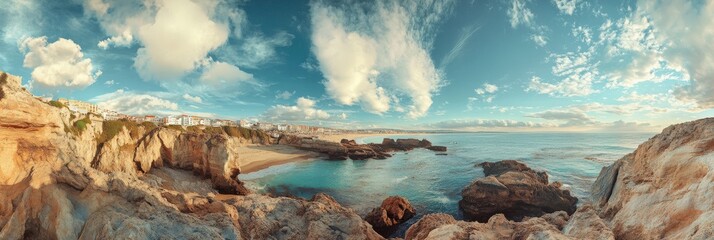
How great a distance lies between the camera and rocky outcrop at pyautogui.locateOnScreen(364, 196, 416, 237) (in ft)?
64.8

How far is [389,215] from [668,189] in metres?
16.7

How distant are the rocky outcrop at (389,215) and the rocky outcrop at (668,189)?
13.5m

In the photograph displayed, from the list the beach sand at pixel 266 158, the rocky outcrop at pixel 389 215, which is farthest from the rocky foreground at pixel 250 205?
the beach sand at pixel 266 158

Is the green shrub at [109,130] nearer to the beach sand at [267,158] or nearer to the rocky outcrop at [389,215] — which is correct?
the beach sand at [267,158]

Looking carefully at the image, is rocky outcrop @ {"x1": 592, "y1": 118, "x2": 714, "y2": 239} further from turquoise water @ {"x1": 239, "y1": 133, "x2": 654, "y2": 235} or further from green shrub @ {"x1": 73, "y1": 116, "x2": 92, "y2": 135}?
green shrub @ {"x1": 73, "y1": 116, "x2": 92, "y2": 135}

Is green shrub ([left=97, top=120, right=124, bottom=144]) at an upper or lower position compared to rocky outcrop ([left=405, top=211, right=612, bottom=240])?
upper

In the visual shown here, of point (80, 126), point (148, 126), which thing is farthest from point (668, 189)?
point (148, 126)

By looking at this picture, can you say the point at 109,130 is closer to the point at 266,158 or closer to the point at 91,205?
the point at 91,205

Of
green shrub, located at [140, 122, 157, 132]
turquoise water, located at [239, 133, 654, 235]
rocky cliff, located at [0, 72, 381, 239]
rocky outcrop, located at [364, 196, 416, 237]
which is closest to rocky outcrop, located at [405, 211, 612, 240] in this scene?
rocky cliff, located at [0, 72, 381, 239]

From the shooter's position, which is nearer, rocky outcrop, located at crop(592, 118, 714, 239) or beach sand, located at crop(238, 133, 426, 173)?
Result: rocky outcrop, located at crop(592, 118, 714, 239)

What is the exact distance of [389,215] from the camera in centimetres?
2105

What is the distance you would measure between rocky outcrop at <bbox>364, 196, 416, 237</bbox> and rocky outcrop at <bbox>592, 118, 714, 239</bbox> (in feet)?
44.4

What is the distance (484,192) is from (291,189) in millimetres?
20484

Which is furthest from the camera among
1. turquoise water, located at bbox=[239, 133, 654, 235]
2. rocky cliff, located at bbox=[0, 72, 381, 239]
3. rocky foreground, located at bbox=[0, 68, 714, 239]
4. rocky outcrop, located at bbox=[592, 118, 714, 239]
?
turquoise water, located at bbox=[239, 133, 654, 235]
